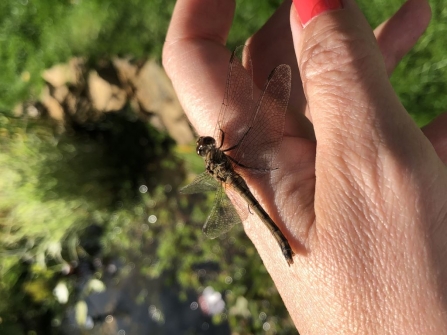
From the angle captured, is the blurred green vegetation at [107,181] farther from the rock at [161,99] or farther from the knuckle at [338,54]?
the knuckle at [338,54]

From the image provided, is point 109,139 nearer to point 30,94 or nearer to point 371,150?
point 30,94

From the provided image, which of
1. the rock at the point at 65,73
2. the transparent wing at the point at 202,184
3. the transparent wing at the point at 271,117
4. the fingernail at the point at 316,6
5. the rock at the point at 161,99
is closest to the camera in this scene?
the fingernail at the point at 316,6

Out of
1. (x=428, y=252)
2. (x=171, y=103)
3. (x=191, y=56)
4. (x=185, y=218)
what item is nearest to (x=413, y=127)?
(x=428, y=252)

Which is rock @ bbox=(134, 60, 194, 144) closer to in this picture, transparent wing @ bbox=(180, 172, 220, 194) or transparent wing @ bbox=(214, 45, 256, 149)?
transparent wing @ bbox=(180, 172, 220, 194)

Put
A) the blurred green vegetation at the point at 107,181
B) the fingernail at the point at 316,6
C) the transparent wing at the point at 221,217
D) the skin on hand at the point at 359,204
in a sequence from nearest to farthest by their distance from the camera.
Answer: the skin on hand at the point at 359,204 < the fingernail at the point at 316,6 < the transparent wing at the point at 221,217 < the blurred green vegetation at the point at 107,181

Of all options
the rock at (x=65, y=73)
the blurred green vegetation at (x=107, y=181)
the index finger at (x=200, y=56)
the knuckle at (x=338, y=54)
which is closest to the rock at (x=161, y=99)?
the blurred green vegetation at (x=107, y=181)

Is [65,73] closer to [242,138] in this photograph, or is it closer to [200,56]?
[200,56]

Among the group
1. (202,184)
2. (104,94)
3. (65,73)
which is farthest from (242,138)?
(65,73)
